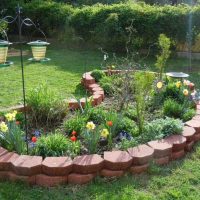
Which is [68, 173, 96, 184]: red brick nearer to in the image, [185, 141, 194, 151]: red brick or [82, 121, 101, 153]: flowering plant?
[82, 121, 101, 153]: flowering plant

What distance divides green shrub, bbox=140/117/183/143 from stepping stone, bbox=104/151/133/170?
1.73 feet

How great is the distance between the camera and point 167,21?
9.38m

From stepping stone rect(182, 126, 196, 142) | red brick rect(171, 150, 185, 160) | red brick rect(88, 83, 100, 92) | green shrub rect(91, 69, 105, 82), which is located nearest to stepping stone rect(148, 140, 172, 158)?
red brick rect(171, 150, 185, 160)

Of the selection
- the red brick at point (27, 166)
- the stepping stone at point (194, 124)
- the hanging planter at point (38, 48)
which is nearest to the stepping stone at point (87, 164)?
the red brick at point (27, 166)

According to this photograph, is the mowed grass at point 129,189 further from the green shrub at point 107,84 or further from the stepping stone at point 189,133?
the green shrub at point 107,84

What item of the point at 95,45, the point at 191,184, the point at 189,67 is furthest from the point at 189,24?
the point at 191,184

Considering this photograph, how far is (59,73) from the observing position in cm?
751

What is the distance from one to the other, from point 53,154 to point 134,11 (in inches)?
284

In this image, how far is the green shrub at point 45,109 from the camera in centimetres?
433

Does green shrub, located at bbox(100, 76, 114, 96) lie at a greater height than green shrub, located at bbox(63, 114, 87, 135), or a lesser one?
greater

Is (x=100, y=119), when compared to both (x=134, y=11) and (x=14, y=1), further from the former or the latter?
(x=14, y=1)

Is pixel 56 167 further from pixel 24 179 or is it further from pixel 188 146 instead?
pixel 188 146

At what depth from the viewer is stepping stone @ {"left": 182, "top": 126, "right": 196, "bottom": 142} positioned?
3.79 m

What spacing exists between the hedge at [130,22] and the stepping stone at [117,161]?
21.7 feet
